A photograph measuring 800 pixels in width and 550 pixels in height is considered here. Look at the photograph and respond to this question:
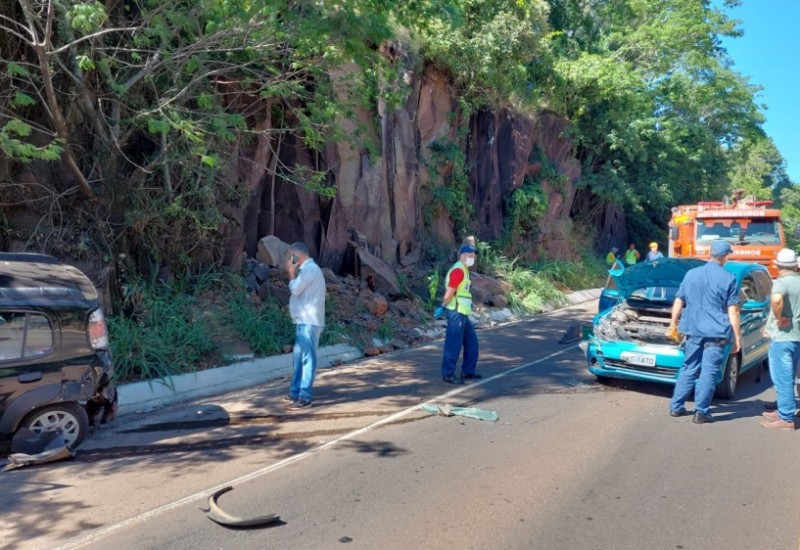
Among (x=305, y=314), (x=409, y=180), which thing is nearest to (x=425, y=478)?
(x=305, y=314)

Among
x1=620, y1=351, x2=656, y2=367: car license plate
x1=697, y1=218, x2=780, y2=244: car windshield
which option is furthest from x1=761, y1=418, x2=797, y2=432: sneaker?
x1=697, y1=218, x2=780, y2=244: car windshield

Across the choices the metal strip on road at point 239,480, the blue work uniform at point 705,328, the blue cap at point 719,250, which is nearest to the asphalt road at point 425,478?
the metal strip on road at point 239,480

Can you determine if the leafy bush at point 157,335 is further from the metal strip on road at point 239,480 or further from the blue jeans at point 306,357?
the metal strip on road at point 239,480

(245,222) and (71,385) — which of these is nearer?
(71,385)

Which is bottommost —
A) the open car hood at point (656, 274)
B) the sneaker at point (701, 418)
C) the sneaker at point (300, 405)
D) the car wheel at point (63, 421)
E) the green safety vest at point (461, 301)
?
the sneaker at point (701, 418)

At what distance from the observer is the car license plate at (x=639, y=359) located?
7770 mm

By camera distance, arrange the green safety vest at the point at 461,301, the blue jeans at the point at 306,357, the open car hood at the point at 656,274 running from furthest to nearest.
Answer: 1. the open car hood at the point at 656,274
2. the green safety vest at the point at 461,301
3. the blue jeans at the point at 306,357

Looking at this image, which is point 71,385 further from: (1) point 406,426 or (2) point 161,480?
(1) point 406,426

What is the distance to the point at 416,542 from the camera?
13.4 ft

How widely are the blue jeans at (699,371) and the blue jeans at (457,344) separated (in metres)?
2.71

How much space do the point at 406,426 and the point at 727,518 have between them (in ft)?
10.1

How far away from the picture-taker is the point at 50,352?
5.84 m

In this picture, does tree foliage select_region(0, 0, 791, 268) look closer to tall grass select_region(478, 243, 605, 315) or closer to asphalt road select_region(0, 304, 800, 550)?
asphalt road select_region(0, 304, 800, 550)

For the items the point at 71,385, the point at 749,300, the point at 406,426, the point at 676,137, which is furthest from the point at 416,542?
the point at 676,137
